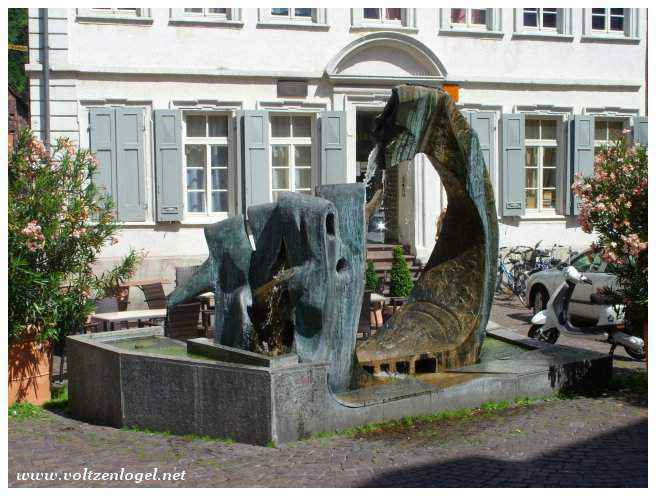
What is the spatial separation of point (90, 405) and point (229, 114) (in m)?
9.04

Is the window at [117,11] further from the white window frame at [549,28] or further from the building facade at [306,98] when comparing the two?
the white window frame at [549,28]

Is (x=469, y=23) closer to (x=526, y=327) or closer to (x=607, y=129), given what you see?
(x=607, y=129)

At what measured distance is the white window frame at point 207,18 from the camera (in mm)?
15109

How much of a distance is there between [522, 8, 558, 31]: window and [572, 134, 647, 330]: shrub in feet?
33.1

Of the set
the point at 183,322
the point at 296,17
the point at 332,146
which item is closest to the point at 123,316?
the point at 183,322

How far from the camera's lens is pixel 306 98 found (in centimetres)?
1584

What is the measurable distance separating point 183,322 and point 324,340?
3.16 metres

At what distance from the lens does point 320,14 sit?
15805mm

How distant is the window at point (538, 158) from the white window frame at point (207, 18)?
18.7 feet

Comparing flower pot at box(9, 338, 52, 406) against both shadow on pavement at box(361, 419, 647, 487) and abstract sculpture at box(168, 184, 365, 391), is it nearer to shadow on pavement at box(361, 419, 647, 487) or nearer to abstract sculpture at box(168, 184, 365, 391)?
abstract sculpture at box(168, 184, 365, 391)

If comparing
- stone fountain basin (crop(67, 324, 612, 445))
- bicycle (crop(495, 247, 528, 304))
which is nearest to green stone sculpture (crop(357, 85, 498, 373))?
stone fountain basin (crop(67, 324, 612, 445))

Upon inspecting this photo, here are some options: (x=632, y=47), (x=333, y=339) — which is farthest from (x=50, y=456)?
(x=632, y=47)

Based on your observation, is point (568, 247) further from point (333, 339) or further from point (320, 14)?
point (333, 339)

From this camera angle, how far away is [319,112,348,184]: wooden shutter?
52.0ft
